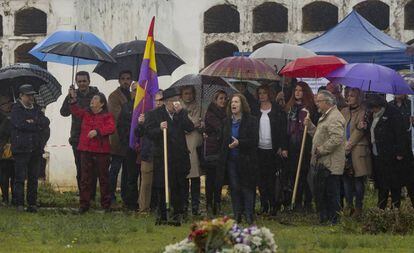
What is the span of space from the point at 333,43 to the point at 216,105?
3.43 m

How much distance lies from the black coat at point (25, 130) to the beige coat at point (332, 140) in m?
3.92

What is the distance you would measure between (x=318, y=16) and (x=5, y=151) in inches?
261

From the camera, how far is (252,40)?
2009 cm

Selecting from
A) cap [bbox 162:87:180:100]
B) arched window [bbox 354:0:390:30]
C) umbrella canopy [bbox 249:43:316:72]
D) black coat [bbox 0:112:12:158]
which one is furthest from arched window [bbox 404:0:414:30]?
black coat [bbox 0:112:12:158]

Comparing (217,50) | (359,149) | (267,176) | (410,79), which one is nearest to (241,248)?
(359,149)

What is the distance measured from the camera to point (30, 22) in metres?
21.8

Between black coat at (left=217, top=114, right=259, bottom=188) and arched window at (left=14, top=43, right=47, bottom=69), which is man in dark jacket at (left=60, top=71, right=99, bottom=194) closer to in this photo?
black coat at (left=217, top=114, right=259, bottom=188)

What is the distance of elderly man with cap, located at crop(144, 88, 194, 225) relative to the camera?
14.1m

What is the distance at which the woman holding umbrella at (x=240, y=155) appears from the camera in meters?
14.2

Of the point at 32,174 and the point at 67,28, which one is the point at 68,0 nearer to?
the point at 67,28

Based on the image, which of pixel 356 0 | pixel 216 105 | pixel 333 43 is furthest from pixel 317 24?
pixel 216 105

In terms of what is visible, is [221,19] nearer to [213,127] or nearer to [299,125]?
[299,125]

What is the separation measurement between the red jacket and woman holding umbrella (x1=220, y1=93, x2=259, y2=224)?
207cm

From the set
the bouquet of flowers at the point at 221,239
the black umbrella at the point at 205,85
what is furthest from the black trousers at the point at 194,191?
the bouquet of flowers at the point at 221,239
